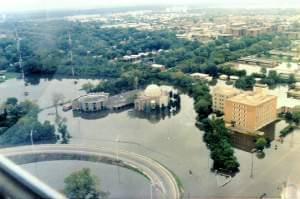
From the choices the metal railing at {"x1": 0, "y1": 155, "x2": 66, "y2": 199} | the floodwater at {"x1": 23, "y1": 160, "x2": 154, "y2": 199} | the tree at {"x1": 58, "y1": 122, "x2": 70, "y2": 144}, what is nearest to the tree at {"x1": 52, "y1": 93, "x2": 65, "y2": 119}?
the tree at {"x1": 58, "y1": 122, "x2": 70, "y2": 144}

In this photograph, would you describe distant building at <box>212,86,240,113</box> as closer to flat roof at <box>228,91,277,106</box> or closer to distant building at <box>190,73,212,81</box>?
flat roof at <box>228,91,277,106</box>

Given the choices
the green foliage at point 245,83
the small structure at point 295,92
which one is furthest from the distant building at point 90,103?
the small structure at point 295,92

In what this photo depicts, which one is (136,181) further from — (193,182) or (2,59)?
(2,59)

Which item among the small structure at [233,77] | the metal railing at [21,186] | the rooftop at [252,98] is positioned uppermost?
the metal railing at [21,186]

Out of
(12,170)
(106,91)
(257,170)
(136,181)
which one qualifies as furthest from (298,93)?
(12,170)

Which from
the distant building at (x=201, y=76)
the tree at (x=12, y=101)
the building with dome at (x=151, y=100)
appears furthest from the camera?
the distant building at (x=201, y=76)

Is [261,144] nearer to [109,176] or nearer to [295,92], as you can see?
[109,176]

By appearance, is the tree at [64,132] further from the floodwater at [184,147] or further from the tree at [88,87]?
the tree at [88,87]

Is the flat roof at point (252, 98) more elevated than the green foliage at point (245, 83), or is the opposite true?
the flat roof at point (252, 98)
